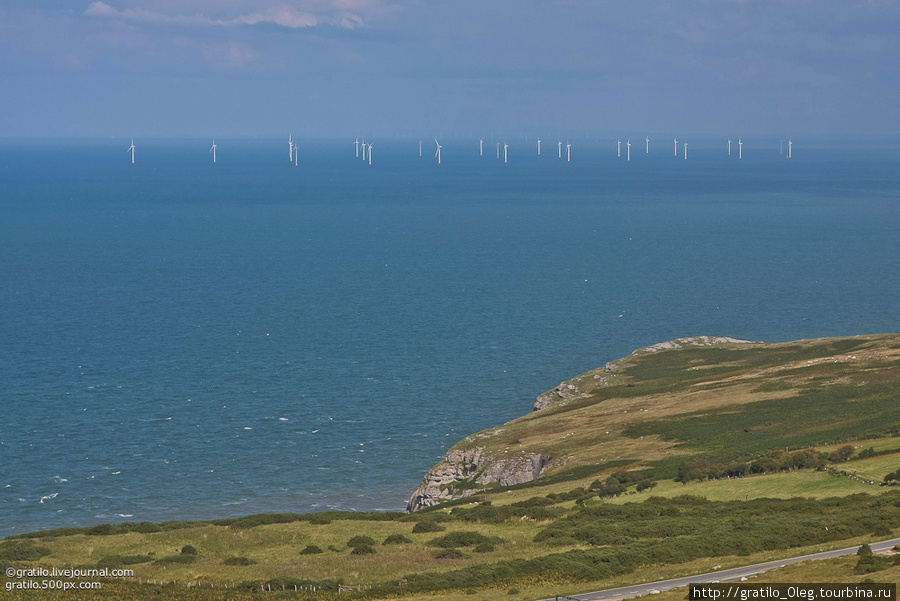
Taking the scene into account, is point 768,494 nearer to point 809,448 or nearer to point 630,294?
point 809,448

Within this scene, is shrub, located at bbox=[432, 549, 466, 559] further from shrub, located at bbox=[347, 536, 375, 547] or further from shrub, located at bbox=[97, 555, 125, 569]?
shrub, located at bbox=[97, 555, 125, 569]

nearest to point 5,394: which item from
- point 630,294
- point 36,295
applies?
point 36,295

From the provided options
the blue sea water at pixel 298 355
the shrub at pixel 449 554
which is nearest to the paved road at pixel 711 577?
the shrub at pixel 449 554

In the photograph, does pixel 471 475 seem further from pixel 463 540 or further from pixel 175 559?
pixel 175 559

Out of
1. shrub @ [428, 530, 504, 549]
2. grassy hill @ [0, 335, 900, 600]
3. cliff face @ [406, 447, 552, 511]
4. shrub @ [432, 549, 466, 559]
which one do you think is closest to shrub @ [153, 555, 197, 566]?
grassy hill @ [0, 335, 900, 600]

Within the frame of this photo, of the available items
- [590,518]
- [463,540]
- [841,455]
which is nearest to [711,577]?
[590,518]

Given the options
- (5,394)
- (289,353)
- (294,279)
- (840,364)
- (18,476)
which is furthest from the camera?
(294,279)
